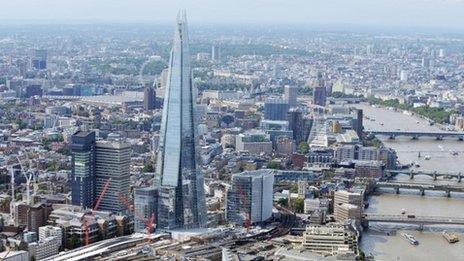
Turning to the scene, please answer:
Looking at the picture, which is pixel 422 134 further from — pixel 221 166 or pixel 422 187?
pixel 221 166

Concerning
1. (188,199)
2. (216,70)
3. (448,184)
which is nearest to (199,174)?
(188,199)

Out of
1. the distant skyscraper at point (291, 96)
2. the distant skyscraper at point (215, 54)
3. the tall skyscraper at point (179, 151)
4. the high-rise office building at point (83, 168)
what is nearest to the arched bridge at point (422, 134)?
the distant skyscraper at point (291, 96)

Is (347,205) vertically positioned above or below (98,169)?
below

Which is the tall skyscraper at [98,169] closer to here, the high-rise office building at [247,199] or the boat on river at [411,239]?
the high-rise office building at [247,199]

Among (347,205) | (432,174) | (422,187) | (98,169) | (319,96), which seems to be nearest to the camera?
(98,169)

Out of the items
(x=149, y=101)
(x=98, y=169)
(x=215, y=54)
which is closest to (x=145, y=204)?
(x=98, y=169)

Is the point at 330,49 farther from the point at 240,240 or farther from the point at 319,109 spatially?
the point at 240,240

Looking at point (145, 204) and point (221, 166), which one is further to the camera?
point (221, 166)
